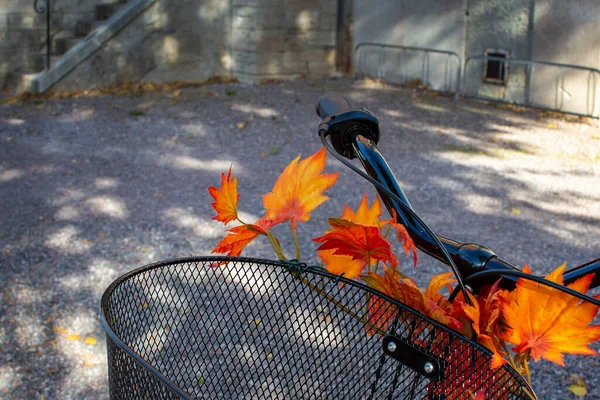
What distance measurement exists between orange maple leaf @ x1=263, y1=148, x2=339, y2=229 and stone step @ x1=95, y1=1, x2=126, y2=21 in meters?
9.25

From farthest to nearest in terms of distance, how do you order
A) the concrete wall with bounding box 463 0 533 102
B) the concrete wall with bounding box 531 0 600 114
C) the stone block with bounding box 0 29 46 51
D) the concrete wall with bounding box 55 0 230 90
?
the stone block with bounding box 0 29 46 51 → the concrete wall with bounding box 55 0 230 90 → the concrete wall with bounding box 463 0 533 102 → the concrete wall with bounding box 531 0 600 114

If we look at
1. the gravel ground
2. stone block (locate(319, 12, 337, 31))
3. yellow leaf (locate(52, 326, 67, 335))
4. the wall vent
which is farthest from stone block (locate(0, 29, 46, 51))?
yellow leaf (locate(52, 326, 67, 335))

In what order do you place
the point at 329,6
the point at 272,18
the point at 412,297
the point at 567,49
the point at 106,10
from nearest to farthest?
the point at 412,297 → the point at 567,49 → the point at 272,18 → the point at 106,10 → the point at 329,6

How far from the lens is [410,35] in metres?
9.57

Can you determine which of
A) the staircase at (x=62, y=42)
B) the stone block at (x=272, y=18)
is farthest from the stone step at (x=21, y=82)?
the stone block at (x=272, y=18)

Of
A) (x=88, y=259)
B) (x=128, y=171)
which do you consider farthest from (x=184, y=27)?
(x=88, y=259)

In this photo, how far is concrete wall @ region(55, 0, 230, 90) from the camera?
8.98 meters

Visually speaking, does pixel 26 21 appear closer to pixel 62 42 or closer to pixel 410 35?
pixel 62 42

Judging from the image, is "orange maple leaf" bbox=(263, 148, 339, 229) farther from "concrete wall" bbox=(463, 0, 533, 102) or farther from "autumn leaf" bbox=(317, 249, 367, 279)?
"concrete wall" bbox=(463, 0, 533, 102)

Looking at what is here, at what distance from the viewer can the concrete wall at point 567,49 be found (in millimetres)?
7629

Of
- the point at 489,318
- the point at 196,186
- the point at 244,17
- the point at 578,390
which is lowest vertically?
the point at 578,390

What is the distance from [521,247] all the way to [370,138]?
3.93 m

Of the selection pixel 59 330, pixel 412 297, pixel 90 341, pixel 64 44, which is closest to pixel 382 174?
pixel 412 297

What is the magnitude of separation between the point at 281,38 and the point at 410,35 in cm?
171
